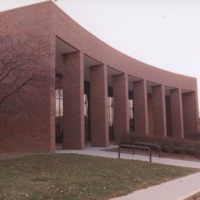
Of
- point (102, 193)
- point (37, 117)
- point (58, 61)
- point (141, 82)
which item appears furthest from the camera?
point (141, 82)

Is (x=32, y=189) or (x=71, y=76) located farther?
(x=71, y=76)

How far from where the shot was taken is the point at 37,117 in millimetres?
17641

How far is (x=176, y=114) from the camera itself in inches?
1554

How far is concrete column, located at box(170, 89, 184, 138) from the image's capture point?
39031 mm

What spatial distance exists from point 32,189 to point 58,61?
17053 millimetres

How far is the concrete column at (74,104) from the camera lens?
20641mm

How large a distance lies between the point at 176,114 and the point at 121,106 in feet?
45.2

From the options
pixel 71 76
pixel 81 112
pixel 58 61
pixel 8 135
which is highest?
pixel 58 61

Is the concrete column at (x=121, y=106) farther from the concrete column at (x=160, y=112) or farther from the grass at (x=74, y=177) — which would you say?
the grass at (x=74, y=177)

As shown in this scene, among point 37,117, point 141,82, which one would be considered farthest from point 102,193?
point 141,82

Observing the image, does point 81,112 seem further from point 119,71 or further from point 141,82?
point 141,82

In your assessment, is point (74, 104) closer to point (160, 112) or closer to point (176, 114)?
point (160, 112)

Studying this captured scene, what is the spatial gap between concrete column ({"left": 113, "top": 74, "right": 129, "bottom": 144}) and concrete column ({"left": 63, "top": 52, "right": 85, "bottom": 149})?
7584 mm

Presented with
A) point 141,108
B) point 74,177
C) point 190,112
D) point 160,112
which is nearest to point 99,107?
point 141,108
